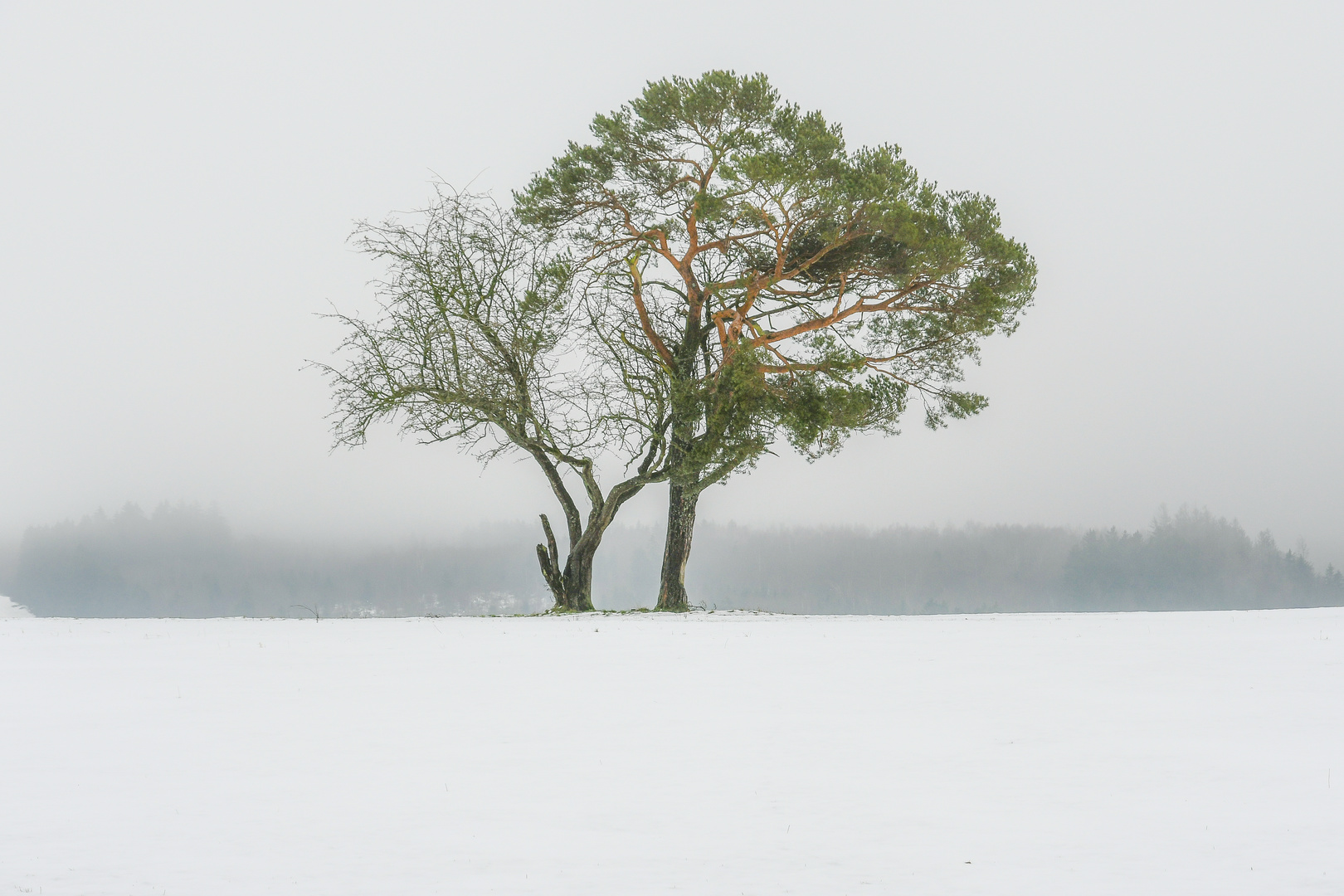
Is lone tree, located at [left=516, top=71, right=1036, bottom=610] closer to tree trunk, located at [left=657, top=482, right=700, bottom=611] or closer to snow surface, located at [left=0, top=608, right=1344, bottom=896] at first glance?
tree trunk, located at [left=657, top=482, right=700, bottom=611]

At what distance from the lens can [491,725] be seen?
7.76 metres

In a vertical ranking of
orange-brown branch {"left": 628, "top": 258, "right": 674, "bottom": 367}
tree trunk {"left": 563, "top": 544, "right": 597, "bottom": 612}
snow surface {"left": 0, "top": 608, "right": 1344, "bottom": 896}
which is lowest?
snow surface {"left": 0, "top": 608, "right": 1344, "bottom": 896}

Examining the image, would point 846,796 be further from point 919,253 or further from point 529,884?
point 919,253

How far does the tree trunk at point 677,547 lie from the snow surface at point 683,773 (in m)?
9.53

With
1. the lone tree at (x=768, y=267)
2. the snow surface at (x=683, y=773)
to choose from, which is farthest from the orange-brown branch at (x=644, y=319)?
the snow surface at (x=683, y=773)

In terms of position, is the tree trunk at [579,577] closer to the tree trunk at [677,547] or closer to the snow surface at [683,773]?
the tree trunk at [677,547]

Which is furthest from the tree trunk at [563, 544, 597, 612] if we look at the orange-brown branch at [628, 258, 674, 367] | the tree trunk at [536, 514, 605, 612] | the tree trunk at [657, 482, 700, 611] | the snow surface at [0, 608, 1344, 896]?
the snow surface at [0, 608, 1344, 896]

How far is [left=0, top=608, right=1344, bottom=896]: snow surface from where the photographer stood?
4.75 meters

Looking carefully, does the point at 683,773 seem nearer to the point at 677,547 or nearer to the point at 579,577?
the point at 677,547

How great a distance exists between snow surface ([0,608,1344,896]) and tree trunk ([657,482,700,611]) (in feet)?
31.3

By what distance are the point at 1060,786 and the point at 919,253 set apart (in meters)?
Result: 14.4

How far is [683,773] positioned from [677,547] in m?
15.2

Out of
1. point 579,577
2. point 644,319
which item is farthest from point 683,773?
point 579,577

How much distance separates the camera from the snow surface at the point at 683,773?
187 inches
